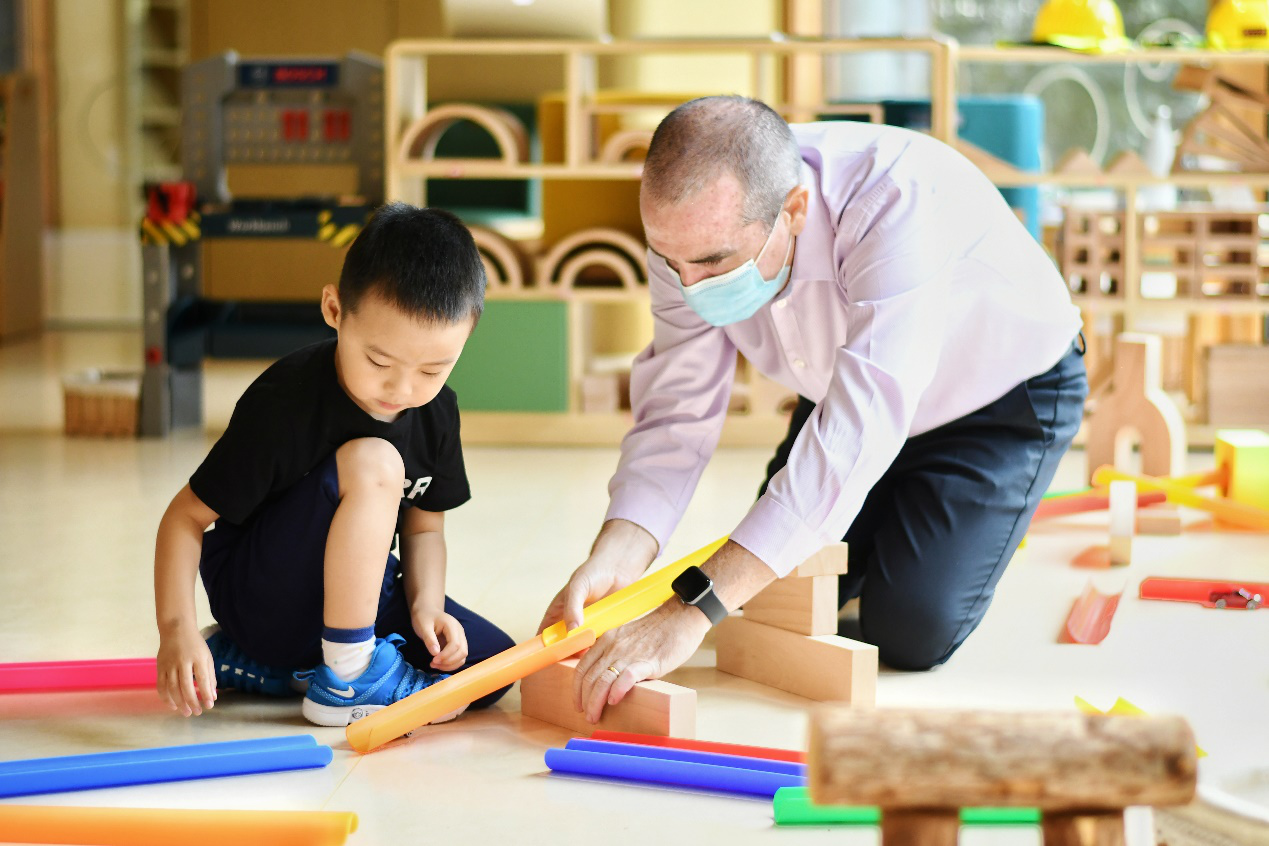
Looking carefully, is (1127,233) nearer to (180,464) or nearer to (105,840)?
(180,464)

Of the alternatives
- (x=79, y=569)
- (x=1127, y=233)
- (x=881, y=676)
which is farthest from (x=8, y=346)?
(x=881, y=676)

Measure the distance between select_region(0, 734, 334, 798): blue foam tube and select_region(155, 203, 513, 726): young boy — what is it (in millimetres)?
62

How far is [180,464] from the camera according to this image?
11.0 feet

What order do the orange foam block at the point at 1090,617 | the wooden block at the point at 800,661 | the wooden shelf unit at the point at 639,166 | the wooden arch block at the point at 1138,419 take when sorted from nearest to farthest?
the wooden block at the point at 800,661
the orange foam block at the point at 1090,617
the wooden arch block at the point at 1138,419
the wooden shelf unit at the point at 639,166

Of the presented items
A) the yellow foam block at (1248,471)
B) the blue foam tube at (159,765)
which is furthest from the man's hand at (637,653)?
the yellow foam block at (1248,471)

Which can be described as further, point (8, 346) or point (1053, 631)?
point (8, 346)

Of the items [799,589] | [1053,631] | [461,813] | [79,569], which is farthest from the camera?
[79,569]

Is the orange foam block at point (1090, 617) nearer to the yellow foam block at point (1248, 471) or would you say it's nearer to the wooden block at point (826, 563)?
the wooden block at point (826, 563)

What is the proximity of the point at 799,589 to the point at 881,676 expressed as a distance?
202 mm

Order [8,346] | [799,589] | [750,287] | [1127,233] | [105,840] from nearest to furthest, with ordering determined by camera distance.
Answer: [105,840] < [750,287] < [799,589] < [1127,233] < [8,346]

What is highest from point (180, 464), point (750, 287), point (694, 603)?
point (750, 287)

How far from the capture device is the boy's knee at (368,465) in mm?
Answer: 1511

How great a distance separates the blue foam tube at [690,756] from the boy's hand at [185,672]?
38cm

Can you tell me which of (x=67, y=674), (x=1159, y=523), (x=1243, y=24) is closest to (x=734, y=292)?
(x=67, y=674)
